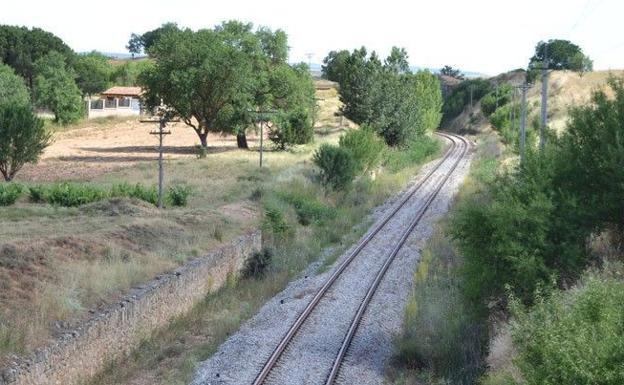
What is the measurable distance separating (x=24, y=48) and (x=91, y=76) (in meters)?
10.4

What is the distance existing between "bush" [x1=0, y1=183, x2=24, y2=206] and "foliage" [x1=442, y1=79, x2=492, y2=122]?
101713 mm

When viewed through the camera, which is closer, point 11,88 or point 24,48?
point 11,88

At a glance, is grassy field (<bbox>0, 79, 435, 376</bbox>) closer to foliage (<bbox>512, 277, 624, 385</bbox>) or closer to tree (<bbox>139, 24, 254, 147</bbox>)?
tree (<bbox>139, 24, 254, 147</bbox>)

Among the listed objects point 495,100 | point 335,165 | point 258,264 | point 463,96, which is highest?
point 463,96

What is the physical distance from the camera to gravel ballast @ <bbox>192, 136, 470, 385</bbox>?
14430mm

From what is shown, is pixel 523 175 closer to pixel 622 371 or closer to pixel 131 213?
pixel 622 371

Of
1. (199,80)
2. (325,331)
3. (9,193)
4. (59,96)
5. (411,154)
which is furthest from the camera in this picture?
(59,96)

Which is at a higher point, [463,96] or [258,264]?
[463,96]

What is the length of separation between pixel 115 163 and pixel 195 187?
17119 millimetres

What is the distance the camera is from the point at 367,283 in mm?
21938

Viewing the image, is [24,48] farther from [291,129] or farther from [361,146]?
[361,146]

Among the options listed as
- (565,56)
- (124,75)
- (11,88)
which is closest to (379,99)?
(11,88)

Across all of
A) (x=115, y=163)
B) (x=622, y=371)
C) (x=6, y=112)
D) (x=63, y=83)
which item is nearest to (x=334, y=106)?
(x=63, y=83)

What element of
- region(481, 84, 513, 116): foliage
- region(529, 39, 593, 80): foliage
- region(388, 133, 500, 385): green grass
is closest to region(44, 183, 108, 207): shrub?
region(388, 133, 500, 385): green grass
